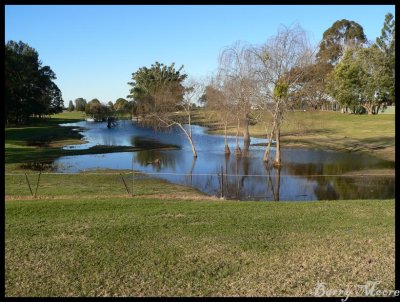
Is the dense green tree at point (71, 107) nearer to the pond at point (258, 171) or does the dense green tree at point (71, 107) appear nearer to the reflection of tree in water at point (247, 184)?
the pond at point (258, 171)

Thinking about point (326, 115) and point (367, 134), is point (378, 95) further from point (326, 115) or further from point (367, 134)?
point (367, 134)

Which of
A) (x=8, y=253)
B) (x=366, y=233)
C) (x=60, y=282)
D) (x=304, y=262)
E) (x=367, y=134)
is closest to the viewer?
(x=60, y=282)

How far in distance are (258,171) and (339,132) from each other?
91.9ft

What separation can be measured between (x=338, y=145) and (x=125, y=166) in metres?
22.5

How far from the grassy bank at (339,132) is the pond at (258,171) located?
305 cm

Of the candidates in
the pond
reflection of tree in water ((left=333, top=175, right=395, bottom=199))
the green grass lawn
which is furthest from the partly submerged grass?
reflection of tree in water ((left=333, top=175, right=395, bottom=199))

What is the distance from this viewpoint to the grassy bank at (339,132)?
120 feet

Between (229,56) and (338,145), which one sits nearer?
(229,56)

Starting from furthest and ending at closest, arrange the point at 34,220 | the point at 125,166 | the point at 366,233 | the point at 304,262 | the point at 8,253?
the point at 125,166 → the point at 34,220 → the point at 366,233 → the point at 8,253 → the point at 304,262

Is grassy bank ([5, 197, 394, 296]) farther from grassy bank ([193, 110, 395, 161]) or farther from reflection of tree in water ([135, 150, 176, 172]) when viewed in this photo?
grassy bank ([193, 110, 395, 161])

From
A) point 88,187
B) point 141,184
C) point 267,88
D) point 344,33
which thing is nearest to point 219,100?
point 267,88

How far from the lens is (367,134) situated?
4809 cm

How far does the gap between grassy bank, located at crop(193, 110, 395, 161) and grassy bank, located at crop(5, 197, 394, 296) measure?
842 inches

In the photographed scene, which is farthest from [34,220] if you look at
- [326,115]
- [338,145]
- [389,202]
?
[326,115]
